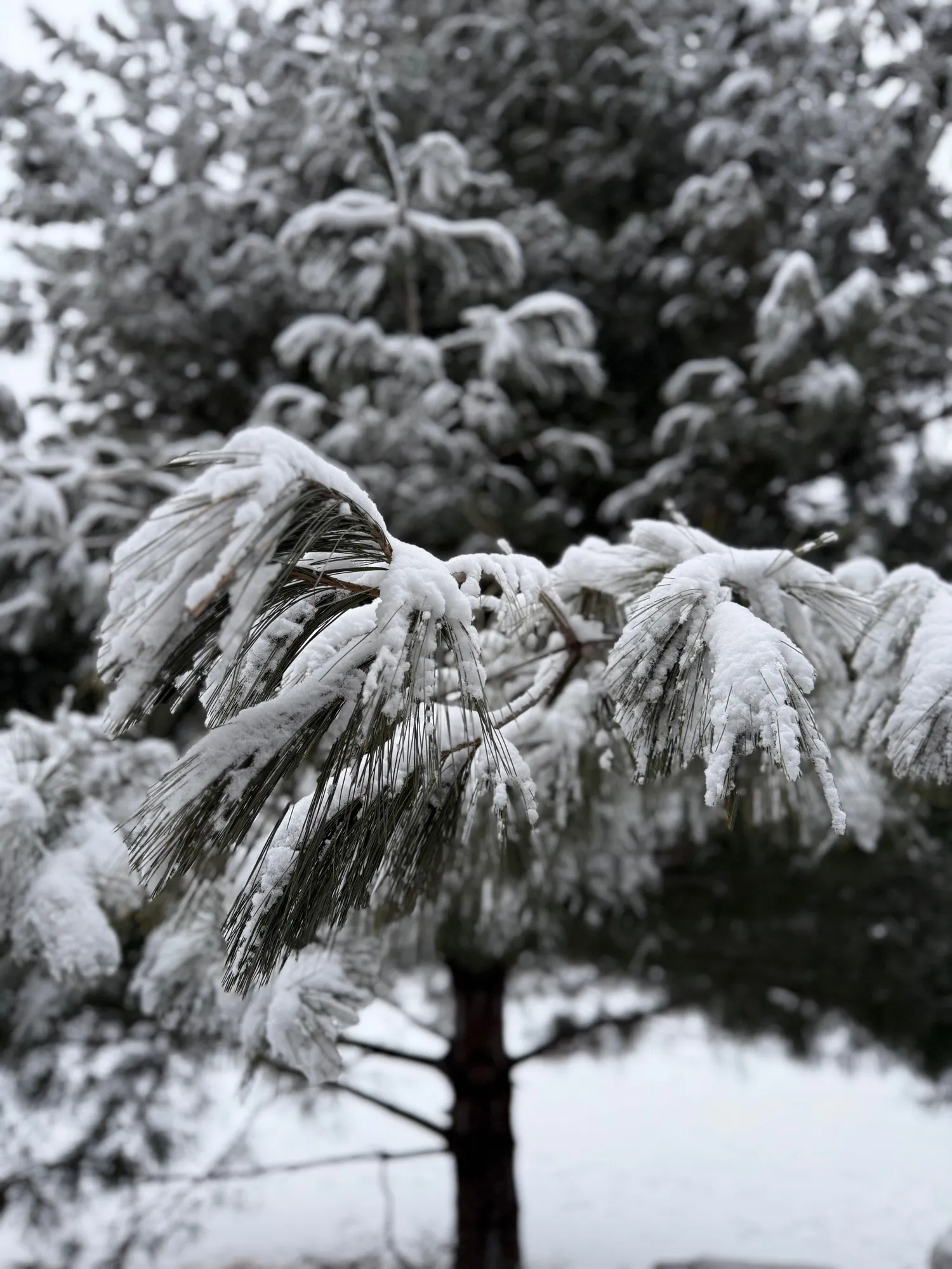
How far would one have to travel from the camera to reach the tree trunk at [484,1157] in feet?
12.1

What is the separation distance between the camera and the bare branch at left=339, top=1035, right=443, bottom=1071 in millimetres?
2171

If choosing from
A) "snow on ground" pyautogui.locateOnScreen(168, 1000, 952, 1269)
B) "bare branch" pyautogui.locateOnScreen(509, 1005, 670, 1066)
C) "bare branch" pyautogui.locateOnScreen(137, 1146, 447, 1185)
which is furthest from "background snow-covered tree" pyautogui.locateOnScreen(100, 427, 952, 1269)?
"snow on ground" pyautogui.locateOnScreen(168, 1000, 952, 1269)

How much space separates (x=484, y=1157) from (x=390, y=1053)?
137 cm

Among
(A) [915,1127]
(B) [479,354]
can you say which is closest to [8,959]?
(B) [479,354]

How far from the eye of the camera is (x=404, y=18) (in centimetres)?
529

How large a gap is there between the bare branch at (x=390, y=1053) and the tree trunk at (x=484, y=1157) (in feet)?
0.75

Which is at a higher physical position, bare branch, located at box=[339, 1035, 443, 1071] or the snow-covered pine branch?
bare branch, located at box=[339, 1035, 443, 1071]

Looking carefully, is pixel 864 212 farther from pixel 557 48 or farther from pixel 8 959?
pixel 8 959

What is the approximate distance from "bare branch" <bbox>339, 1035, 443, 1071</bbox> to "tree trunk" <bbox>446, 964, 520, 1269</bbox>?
0.23 m

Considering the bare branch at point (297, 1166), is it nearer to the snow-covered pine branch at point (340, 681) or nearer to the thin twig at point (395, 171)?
the snow-covered pine branch at point (340, 681)

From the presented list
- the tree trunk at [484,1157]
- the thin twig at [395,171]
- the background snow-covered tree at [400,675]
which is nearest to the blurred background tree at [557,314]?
the thin twig at [395,171]

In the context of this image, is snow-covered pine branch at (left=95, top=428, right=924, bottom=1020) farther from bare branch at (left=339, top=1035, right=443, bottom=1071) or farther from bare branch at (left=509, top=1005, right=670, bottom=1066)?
bare branch at (left=509, top=1005, right=670, bottom=1066)

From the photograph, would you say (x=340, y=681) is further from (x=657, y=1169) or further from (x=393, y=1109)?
(x=657, y=1169)

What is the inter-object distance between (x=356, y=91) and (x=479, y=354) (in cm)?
130
